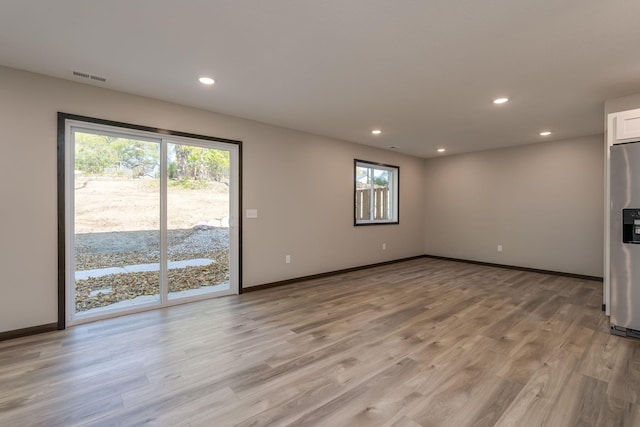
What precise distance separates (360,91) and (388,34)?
109 cm

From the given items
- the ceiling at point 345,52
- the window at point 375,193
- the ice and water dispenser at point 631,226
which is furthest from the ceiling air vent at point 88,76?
the ice and water dispenser at point 631,226

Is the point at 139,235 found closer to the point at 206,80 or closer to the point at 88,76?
the point at 88,76

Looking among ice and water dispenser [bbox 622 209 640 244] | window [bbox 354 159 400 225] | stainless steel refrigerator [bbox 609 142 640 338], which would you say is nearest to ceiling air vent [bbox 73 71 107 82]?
window [bbox 354 159 400 225]

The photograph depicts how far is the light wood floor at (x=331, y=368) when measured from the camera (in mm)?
1773

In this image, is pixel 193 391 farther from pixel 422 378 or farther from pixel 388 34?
pixel 388 34

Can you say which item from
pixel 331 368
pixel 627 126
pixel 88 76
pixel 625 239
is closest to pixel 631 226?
pixel 625 239

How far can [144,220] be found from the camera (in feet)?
11.7

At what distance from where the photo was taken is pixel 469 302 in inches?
153

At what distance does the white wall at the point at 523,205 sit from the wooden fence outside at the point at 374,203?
1.43 meters

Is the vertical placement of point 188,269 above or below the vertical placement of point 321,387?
above

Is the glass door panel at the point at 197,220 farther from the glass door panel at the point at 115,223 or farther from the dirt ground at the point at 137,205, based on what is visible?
the glass door panel at the point at 115,223

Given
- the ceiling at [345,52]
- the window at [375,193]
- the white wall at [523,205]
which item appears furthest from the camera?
the window at [375,193]

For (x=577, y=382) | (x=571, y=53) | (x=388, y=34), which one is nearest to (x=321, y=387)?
(x=577, y=382)

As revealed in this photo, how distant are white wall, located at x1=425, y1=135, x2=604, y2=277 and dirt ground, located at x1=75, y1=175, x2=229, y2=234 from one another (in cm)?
521
